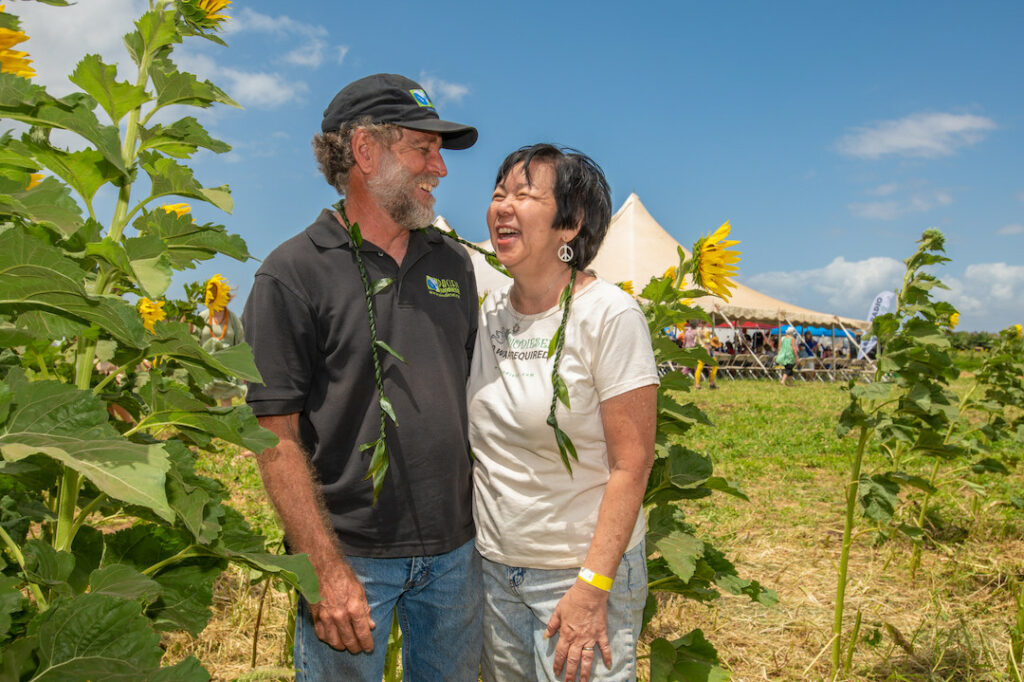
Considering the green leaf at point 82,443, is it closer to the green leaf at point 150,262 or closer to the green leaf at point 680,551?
the green leaf at point 150,262

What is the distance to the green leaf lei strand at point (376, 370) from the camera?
1811 mm

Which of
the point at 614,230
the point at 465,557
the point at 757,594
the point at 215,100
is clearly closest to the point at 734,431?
the point at 757,594

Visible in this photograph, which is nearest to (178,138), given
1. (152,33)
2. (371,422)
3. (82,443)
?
(152,33)

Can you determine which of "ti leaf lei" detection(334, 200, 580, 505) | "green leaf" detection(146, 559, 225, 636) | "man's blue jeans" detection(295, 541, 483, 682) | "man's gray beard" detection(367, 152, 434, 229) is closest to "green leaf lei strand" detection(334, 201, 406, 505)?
"ti leaf lei" detection(334, 200, 580, 505)

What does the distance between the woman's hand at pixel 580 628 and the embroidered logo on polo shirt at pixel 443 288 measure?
90 centimetres

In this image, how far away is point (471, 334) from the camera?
2.18m

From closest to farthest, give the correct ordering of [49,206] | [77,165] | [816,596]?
1. [49,206]
2. [77,165]
3. [816,596]

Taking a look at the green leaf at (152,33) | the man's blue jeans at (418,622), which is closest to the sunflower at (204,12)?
the green leaf at (152,33)

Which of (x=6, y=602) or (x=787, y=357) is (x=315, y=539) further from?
(x=787, y=357)

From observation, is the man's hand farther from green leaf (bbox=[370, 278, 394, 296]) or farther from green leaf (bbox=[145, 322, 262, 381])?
green leaf (bbox=[145, 322, 262, 381])

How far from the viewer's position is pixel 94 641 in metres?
0.96

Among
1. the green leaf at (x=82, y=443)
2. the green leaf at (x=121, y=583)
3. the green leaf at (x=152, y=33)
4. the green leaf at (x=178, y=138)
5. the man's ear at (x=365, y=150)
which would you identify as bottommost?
the green leaf at (x=121, y=583)

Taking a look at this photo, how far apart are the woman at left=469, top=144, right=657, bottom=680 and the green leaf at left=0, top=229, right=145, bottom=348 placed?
1083 mm

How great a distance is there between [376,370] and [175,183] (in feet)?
2.83
